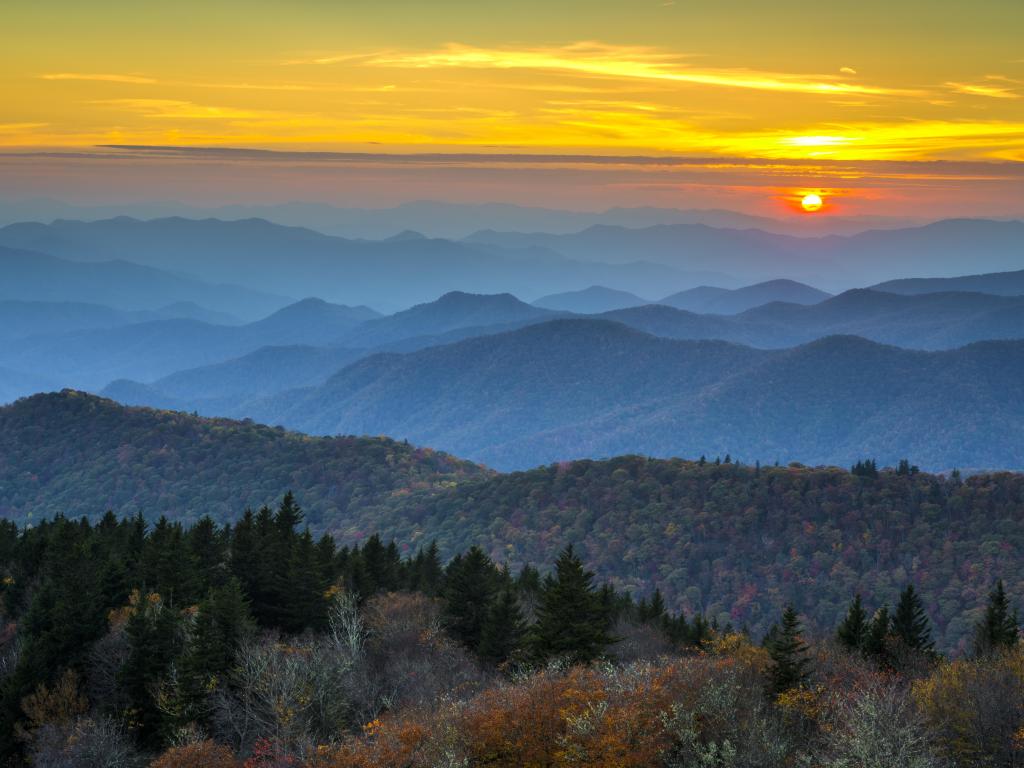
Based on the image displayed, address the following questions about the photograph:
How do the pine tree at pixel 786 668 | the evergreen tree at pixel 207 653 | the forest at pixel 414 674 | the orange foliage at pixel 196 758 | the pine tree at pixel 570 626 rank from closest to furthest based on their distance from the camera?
the forest at pixel 414 674 → the orange foliage at pixel 196 758 → the pine tree at pixel 786 668 → the evergreen tree at pixel 207 653 → the pine tree at pixel 570 626

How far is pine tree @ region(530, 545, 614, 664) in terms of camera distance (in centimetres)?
5019

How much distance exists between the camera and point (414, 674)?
50000 millimetres

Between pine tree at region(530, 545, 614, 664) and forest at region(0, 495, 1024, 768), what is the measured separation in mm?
106

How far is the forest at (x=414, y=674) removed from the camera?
35062mm

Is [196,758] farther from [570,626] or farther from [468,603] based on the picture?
[468,603]

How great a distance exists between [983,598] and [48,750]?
364 ft

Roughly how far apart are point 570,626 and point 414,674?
7767mm

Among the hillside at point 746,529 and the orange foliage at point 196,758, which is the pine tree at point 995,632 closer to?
the orange foliage at point 196,758

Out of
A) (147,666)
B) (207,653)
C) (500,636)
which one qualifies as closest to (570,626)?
(500,636)

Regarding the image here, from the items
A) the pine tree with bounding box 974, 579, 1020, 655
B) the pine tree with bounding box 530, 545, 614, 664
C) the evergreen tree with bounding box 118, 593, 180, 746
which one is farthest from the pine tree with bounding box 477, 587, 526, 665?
the pine tree with bounding box 974, 579, 1020, 655

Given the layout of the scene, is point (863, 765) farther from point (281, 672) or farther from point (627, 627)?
point (627, 627)

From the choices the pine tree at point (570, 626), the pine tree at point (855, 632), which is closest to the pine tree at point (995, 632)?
the pine tree at point (855, 632)

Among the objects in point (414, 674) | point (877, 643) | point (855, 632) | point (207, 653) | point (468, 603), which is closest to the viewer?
point (207, 653)

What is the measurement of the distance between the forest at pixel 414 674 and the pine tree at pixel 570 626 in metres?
0.11
